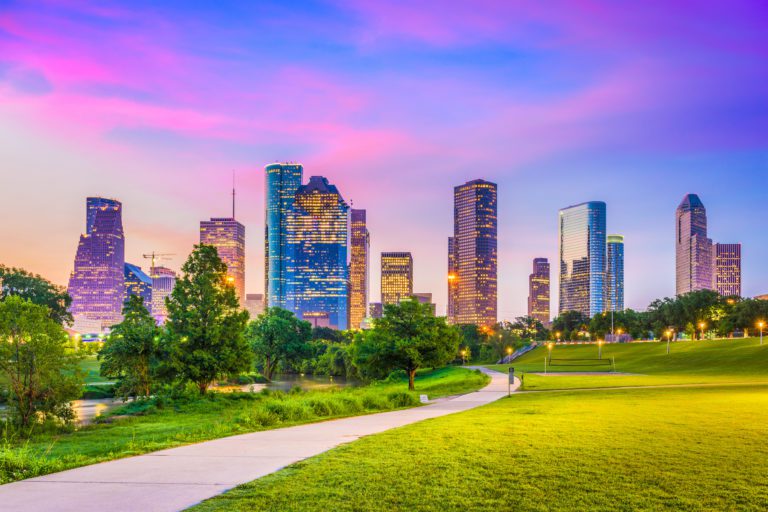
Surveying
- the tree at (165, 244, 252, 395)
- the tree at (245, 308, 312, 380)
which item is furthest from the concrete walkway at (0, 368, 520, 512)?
the tree at (245, 308, 312, 380)

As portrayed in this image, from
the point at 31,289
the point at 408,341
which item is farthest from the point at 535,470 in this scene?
the point at 31,289

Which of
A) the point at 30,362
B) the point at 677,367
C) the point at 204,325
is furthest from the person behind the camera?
the point at 677,367

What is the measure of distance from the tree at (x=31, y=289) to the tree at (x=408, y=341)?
56.3m

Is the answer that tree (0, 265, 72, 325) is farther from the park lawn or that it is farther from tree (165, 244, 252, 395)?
the park lawn

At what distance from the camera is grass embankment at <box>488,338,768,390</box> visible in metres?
36.1

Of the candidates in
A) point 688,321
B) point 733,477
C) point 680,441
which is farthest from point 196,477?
point 688,321

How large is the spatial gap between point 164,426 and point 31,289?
6946 centimetres

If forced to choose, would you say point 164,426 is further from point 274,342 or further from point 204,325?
point 274,342

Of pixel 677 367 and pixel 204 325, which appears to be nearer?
pixel 204 325

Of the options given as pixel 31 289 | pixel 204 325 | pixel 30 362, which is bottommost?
pixel 30 362

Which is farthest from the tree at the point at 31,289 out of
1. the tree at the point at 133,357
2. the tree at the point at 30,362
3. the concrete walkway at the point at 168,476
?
the concrete walkway at the point at 168,476

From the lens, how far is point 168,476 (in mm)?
9281

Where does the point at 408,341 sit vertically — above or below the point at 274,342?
above

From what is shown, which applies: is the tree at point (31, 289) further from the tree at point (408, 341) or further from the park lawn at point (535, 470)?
the park lawn at point (535, 470)
